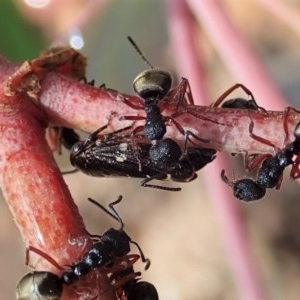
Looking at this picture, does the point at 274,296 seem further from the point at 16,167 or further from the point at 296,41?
the point at 16,167

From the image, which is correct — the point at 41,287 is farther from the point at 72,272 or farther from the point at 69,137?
the point at 69,137

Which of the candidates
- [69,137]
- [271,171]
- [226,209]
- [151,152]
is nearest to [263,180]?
[271,171]

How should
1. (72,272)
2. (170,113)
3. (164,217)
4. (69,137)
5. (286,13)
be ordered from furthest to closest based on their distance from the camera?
(164,217) < (286,13) < (69,137) < (170,113) < (72,272)

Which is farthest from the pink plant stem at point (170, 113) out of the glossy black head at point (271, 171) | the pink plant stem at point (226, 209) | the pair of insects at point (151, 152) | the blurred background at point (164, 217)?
the blurred background at point (164, 217)

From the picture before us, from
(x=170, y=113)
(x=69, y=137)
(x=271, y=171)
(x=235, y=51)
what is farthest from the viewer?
(x=235, y=51)

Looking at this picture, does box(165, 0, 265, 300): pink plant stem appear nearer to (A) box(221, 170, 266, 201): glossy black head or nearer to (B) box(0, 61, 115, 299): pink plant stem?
(A) box(221, 170, 266, 201): glossy black head

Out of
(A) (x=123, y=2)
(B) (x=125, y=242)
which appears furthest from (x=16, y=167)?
(A) (x=123, y=2)

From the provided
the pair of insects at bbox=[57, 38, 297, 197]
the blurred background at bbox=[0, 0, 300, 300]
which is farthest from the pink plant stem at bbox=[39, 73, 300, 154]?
the blurred background at bbox=[0, 0, 300, 300]
